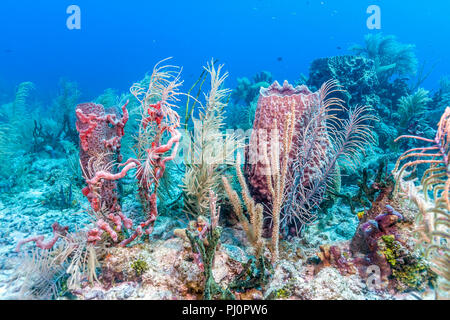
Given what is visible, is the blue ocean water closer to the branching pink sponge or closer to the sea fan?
the branching pink sponge

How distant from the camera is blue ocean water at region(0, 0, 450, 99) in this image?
218 feet

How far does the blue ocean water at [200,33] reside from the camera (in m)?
66.6

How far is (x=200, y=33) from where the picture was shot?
9162 cm

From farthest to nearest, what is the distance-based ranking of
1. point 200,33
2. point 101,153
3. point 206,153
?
point 200,33, point 206,153, point 101,153

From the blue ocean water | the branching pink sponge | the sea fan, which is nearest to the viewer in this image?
the branching pink sponge

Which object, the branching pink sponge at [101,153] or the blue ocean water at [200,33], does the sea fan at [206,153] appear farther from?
the blue ocean water at [200,33]

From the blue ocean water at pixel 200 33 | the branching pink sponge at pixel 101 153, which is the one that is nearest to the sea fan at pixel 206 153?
the branching pink sponge at pixel 101 153

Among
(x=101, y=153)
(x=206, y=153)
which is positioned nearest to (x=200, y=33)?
(x=206, y=153)

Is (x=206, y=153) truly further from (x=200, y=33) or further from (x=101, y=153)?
(x=200, y=33)

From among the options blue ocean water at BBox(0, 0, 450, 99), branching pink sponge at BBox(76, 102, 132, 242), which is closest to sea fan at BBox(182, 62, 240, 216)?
branching pink sponge at BBox(76, 102, 132, 242)

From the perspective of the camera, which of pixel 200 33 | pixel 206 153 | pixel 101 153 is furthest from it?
pixel 200 33

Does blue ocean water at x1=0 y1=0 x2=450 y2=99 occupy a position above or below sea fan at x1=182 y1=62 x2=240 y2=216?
above

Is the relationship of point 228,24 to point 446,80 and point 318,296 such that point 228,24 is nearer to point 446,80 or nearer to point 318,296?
point 446,80
